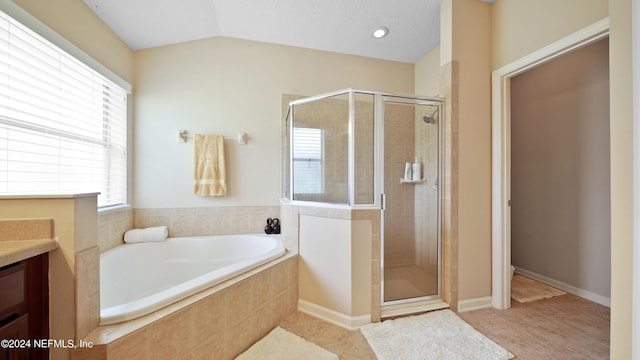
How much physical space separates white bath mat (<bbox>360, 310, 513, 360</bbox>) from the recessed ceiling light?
8.79 ft

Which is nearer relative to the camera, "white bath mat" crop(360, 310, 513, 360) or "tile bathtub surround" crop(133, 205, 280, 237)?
"white bath mat" crop(360, 310, 513, 360)

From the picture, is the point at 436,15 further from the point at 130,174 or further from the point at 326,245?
the point at 130,174

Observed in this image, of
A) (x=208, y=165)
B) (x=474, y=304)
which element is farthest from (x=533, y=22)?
(x=208, y=165)

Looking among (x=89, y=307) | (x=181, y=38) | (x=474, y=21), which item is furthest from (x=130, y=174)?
(x=474, y=21)

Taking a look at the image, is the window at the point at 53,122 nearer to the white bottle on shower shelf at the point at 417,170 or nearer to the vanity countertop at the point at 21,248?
the vanity countertop at the point at 21,248

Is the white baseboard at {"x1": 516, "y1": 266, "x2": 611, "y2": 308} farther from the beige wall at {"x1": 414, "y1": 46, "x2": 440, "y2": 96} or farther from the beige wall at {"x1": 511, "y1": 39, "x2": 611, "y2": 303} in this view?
the beige wall at {"x1": 414, "y1": 46, "x2": 440, "y2": 96}

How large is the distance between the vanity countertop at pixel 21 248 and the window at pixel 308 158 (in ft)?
5.34

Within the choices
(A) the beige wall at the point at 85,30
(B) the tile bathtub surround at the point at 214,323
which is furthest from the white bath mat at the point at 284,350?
(A) the beige wall at the point at 85,30

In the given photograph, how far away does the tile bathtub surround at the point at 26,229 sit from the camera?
0.82m

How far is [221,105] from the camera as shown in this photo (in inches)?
99.3

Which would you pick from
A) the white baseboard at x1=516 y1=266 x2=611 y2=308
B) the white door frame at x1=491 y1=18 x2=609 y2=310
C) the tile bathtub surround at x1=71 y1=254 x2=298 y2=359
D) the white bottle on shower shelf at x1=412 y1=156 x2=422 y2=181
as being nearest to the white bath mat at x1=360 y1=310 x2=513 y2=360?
the white door frame at x1=491 y1=18 x2=609 y2=310

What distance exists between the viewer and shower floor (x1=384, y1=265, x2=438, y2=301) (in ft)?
6.55

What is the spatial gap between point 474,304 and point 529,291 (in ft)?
2.60

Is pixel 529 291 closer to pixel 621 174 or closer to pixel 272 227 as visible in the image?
pixel 621 174
